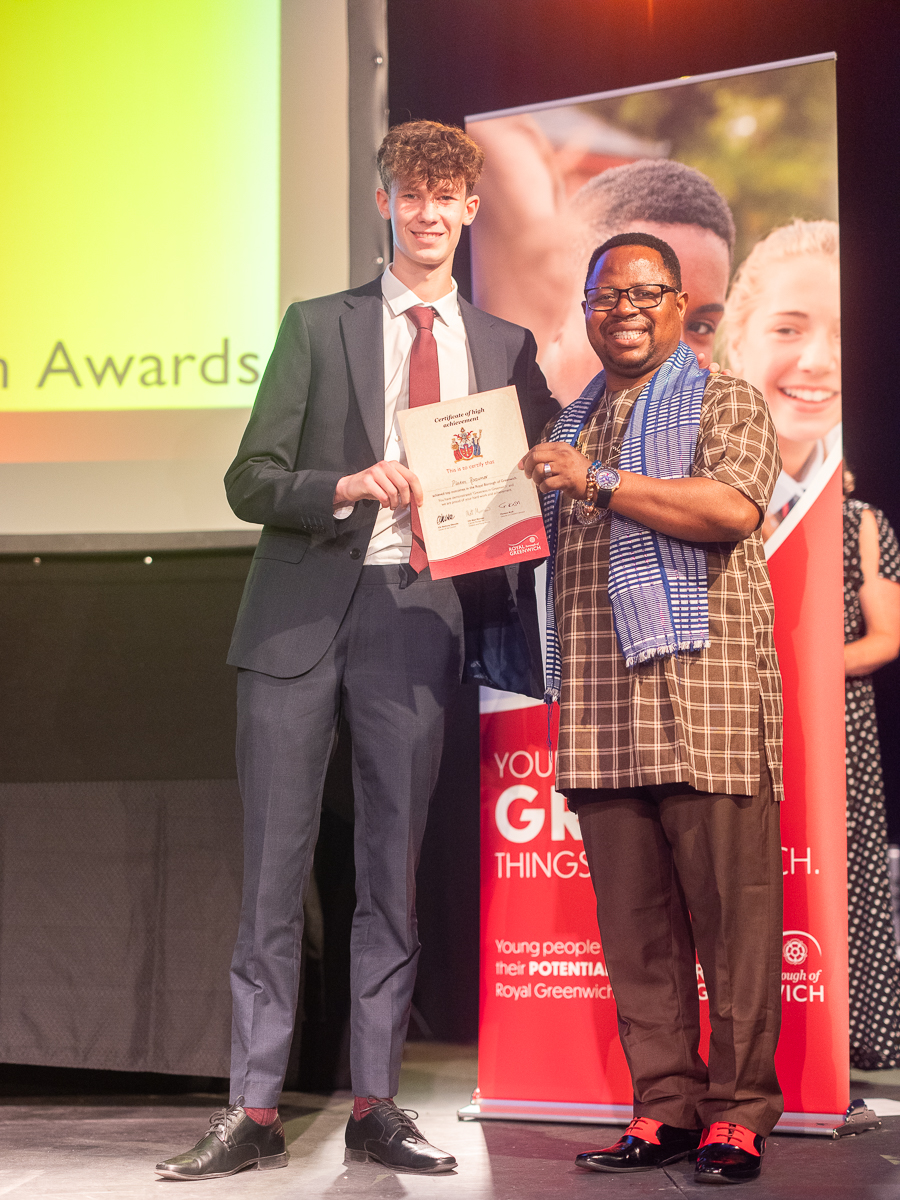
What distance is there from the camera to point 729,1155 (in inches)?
74.9

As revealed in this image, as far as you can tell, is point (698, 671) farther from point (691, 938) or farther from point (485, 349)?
point (485, 349)

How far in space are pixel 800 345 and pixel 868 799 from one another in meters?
1.40

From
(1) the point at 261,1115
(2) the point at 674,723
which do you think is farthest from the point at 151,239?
(1) the point at 261,1115

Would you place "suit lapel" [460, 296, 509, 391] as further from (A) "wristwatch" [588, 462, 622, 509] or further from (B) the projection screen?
(B) the projection screen

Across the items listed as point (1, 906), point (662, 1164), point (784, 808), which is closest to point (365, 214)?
point (784, 808)

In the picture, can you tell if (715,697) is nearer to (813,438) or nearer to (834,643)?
(834,643)

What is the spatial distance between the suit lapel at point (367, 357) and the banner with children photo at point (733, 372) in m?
0.48

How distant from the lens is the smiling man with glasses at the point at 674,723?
202 cm

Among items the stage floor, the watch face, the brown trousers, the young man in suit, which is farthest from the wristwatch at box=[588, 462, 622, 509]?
the stage floor

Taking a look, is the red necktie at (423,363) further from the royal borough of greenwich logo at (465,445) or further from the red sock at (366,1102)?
the red sock at (366,1102)

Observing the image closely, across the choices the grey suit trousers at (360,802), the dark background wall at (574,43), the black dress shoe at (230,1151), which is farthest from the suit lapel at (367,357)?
the black dress shoe at (230,1151)

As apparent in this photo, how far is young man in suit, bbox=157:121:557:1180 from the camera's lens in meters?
2.09

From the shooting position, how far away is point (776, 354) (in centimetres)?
251

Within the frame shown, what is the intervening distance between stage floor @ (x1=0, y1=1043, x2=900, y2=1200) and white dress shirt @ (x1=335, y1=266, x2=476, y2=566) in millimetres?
1143
